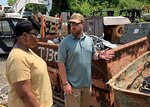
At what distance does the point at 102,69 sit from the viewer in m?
5.28

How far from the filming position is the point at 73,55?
466 centimetres

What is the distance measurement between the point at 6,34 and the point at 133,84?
1002 centimetres

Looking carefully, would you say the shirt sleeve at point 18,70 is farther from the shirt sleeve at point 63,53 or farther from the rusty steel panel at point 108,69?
the rusty steel panel at point 108,69

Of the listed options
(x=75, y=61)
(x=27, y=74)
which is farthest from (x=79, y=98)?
(x=27, y=74)

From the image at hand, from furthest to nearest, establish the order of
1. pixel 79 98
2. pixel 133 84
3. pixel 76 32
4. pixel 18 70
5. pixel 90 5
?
pixel 90 5 → pixel 133 84 → pixel 79 98 → pixel 76 32 → pixel 18 70

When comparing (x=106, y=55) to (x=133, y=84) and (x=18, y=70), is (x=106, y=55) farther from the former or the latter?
(x=18, y=70)

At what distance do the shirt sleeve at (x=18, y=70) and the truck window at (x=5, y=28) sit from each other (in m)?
11.3

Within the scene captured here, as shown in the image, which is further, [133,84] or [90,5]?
[90,5]

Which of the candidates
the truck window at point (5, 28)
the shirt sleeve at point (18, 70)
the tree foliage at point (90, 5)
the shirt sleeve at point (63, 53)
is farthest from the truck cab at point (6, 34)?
the tree foliage at point (90, 5)

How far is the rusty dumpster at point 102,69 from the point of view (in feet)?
17.4

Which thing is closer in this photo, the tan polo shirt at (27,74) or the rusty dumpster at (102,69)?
the tan polo shirt at (27,74)

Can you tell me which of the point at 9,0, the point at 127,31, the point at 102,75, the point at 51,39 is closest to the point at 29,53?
the point at 102,75

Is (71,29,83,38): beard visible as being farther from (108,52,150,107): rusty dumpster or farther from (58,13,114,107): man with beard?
(108,52,150,107): rusty dumpster

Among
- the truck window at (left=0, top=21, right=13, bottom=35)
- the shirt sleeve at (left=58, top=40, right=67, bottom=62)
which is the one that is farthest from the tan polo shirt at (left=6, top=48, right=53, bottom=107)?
the truck window at (left=0, top=21, right=13, bottom=35)
